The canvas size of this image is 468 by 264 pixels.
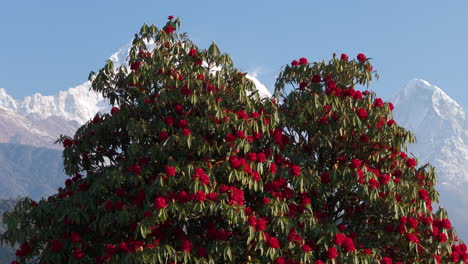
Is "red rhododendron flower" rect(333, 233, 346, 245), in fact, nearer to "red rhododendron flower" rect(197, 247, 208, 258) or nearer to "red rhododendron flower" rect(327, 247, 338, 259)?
"red rhododendron flower" rect(327, 247, 338, 259)

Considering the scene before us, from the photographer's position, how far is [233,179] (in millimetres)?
10594

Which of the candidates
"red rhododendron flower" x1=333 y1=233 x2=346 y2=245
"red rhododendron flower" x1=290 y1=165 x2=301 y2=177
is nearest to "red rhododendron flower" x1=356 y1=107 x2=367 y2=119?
"red rhododendron flower" x1=290 y1=165 x2=301 y2=177

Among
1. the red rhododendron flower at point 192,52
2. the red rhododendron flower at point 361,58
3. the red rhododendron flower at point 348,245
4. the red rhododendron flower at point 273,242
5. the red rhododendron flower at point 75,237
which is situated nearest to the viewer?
the red rhododendron flower at point 273,242

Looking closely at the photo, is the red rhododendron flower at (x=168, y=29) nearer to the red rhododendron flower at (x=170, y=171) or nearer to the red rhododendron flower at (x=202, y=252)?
the red rhododendron flower at (x=170, y=171)

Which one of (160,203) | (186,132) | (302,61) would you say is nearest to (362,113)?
(302,61)

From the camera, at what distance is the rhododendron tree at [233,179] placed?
1070cm

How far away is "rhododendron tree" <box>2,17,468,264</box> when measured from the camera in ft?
35.1

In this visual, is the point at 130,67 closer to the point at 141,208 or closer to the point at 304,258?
the point at 141,208

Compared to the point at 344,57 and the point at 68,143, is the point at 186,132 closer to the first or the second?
the point at 68,143

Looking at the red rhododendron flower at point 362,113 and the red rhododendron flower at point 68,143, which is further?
the red rhododendron flower at point 68,143

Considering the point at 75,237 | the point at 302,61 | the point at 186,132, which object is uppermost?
the point at 302,61

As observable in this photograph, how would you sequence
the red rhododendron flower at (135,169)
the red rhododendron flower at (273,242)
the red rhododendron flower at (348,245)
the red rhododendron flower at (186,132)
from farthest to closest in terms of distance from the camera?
1. the red rhododendron flower at (135,169)
2. the red rhododendron flower at (186,132)
3. the red rhododendron flower at (348,245)
4. the red rhododendron flower at (273,242)

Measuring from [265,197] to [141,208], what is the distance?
2.39m

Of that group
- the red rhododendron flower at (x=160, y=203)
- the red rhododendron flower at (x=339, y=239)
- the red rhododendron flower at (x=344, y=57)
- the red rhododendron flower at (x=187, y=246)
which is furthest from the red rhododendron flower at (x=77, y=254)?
the red rhododendron flower at (x=344, y=57)
